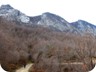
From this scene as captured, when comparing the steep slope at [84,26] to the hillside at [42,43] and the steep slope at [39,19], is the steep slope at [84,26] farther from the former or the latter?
the steep slope at [39,19]

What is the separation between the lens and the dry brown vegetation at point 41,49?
4680 mm

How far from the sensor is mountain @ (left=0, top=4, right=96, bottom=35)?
15.3 ft

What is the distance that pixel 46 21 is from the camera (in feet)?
15.5

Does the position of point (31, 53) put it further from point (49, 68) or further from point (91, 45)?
point (91, 45)

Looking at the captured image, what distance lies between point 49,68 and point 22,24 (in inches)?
26.1

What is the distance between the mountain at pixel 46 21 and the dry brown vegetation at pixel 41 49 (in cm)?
6

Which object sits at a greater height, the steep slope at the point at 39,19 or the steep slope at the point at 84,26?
the steep slope at the point at 39,19

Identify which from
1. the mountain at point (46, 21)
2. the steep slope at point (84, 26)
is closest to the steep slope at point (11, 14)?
the mountain at point (46, 21)

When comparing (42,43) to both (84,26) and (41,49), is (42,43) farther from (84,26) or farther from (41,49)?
(84,26)

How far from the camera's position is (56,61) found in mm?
4727

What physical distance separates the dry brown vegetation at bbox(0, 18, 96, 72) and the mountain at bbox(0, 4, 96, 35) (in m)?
0.06

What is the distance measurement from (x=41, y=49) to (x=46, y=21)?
374 millimetres

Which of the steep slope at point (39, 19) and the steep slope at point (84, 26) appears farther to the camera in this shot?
the steep slope at point (84, 26)

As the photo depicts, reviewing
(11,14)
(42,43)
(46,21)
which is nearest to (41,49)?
(42,43)
